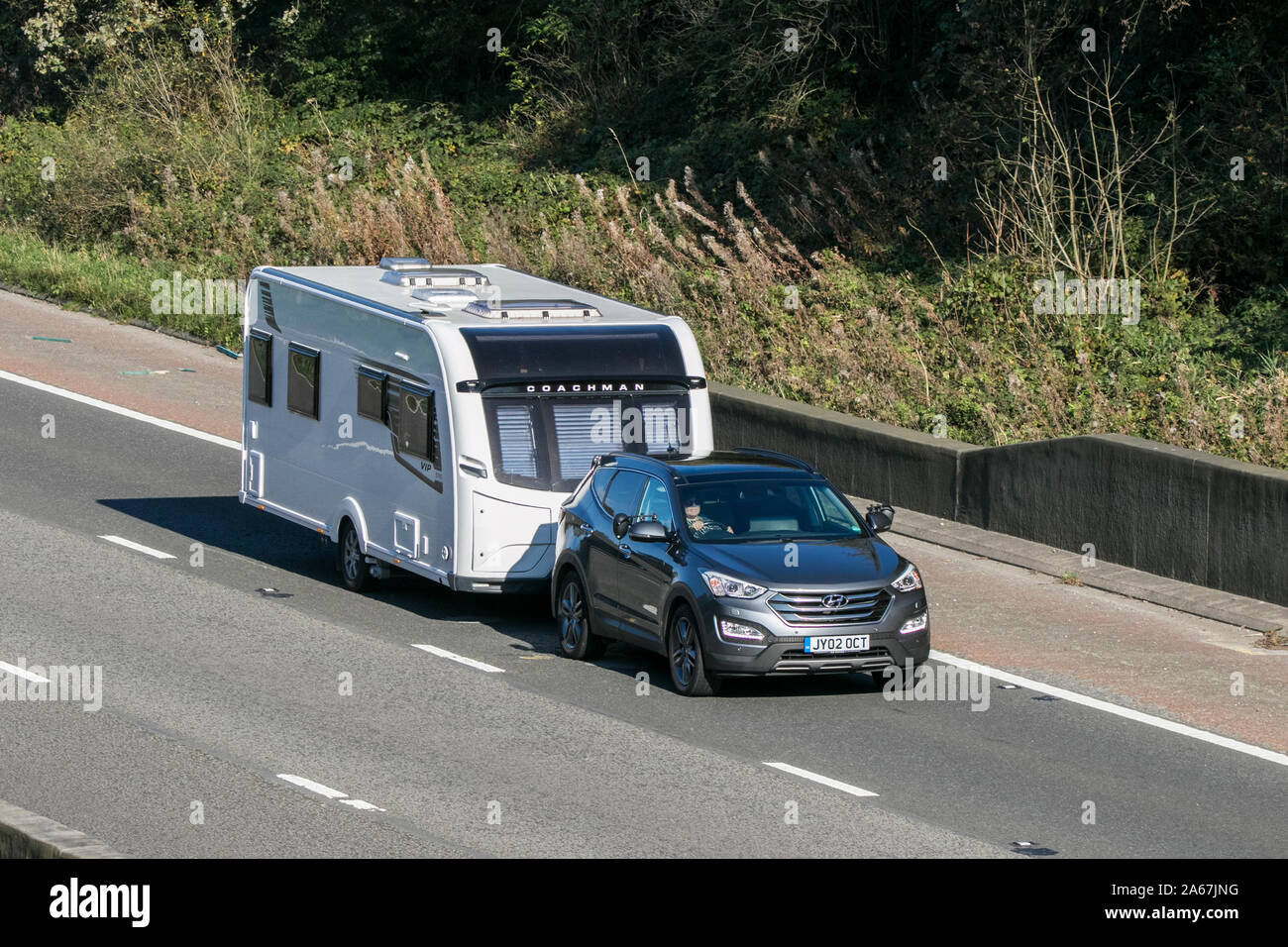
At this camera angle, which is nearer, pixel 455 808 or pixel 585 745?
pixel 455 808

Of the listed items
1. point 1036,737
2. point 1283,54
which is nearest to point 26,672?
point 1036,737

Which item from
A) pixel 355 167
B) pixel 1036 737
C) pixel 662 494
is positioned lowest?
pixel 1036 737

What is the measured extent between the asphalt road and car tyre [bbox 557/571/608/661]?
0.54 ft

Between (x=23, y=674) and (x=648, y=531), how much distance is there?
4754 millimetres

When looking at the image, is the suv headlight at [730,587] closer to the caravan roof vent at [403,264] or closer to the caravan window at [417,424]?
the caravan window at [417,424]

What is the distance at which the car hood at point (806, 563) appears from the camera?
14.2m

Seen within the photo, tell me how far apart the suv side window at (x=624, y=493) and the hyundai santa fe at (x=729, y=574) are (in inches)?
0.4

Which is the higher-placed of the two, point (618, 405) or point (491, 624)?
point (618, 405)

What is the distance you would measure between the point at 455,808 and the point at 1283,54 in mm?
19852

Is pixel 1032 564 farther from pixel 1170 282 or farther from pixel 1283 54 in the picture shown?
pixel 1283 54

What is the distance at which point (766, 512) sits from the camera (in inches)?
599

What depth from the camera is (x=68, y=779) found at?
12.0 m

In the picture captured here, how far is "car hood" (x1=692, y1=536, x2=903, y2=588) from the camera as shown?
46.6 feet

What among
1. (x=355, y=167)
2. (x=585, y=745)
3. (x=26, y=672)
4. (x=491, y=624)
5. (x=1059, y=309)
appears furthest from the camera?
(x=355, y=167)
